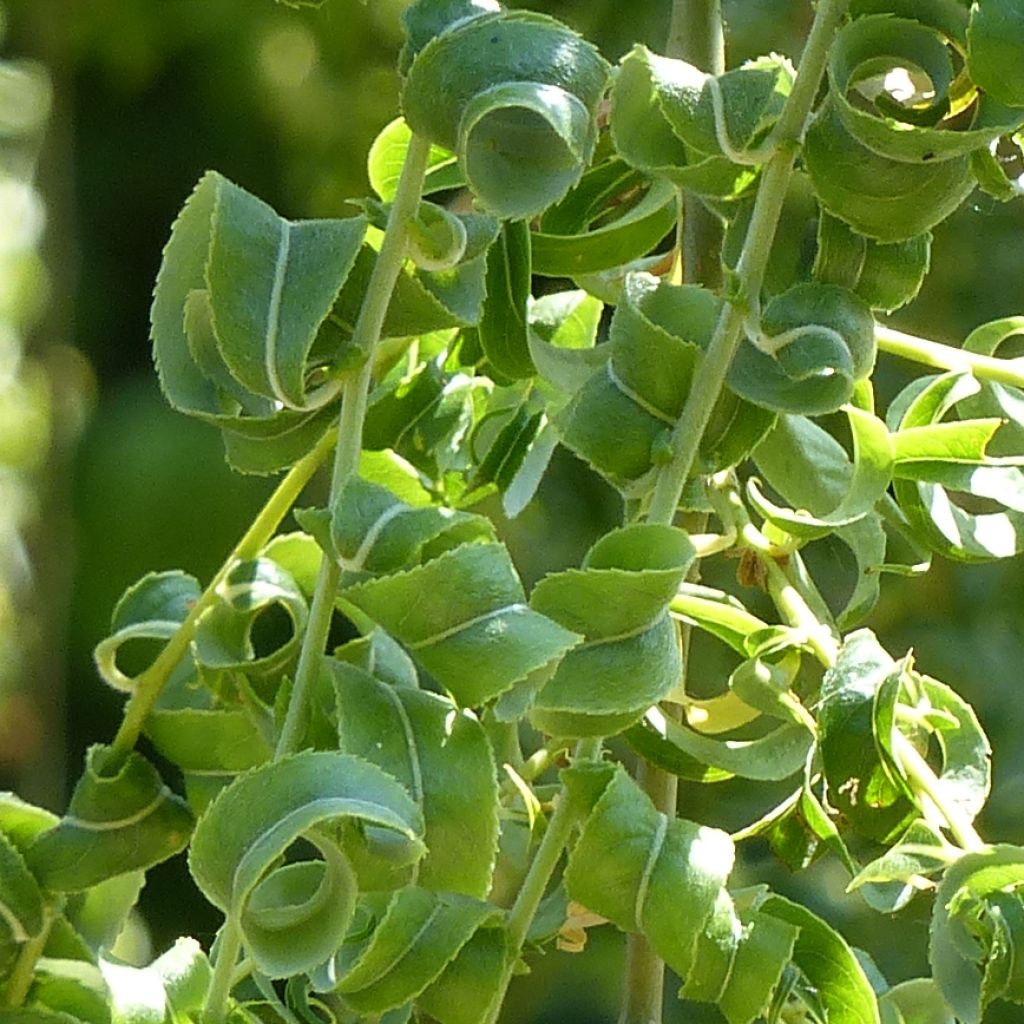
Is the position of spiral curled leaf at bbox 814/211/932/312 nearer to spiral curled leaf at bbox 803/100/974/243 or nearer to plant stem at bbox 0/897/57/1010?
spiral curled leaf at bbox 803/100/974/243

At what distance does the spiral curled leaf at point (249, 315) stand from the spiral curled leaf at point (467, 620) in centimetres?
5

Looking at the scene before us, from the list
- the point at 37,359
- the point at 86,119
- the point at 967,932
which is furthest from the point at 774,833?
the point at 86,119

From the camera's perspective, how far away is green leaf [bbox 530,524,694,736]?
0.29 m

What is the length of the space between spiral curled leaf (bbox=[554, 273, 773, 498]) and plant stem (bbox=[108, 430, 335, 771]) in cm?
8

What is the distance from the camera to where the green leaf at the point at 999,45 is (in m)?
0.28

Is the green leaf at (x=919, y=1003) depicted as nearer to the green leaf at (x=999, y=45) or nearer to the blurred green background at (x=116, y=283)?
the green leaf at (x=999, y=45)

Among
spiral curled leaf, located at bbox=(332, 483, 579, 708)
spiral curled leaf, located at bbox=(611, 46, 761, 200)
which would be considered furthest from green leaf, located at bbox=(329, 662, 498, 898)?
spiral curled leaf, located at bbox=(611, 46, 761, 200)

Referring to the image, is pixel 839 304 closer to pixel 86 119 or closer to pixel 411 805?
pixel 411 805

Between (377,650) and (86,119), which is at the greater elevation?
(377,650)

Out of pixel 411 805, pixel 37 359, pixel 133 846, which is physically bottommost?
pixel 37 359

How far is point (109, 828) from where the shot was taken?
414 mm

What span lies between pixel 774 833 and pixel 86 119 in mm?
1949

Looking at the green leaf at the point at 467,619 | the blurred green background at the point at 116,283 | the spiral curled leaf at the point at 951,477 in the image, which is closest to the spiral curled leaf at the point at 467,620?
the green leaf at the point at 467,619

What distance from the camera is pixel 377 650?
0.35 m
